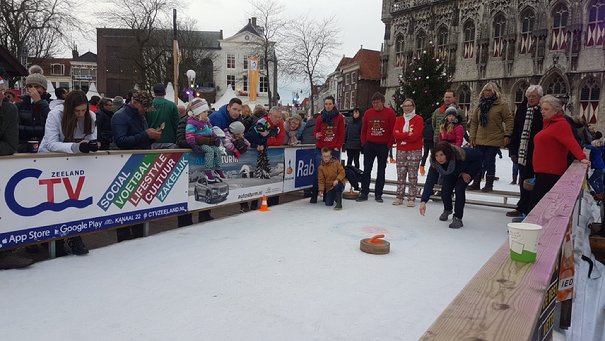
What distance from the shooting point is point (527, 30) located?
90.6 feet

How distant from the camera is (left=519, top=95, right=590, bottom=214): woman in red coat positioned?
4.94 metres

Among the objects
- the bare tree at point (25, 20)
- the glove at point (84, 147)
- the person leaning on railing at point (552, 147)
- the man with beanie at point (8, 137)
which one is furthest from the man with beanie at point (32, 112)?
the bare tree at point (25, 20)

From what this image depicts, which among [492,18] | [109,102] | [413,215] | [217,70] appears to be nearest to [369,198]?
[413,215]

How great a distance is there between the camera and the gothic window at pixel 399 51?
3678 cm

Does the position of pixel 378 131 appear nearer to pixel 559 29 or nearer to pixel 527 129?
pixel 527 129

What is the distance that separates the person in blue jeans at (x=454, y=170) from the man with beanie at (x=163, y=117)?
3912 millimetres

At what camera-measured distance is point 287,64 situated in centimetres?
3366

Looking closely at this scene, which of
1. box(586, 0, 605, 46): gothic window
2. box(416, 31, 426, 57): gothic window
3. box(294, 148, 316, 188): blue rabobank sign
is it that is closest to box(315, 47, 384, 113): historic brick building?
box(416, 31, 426, 57): gothic window

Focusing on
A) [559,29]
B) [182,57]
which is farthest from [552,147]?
[182,57]

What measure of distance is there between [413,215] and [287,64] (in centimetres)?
2804

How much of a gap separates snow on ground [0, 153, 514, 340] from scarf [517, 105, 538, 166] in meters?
1.20

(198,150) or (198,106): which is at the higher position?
(198,106)

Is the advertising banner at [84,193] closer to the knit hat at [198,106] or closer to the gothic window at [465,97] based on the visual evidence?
the knit hat at [198,106]

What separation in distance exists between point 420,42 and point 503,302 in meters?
36.7
